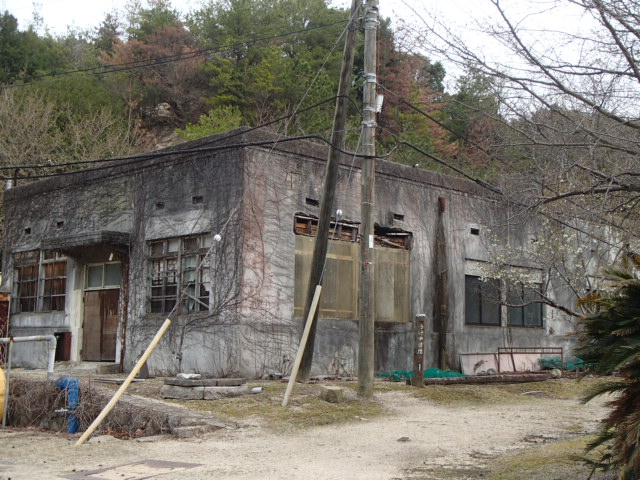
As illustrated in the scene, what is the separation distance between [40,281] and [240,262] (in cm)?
Answer: 795

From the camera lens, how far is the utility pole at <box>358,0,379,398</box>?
531 inches

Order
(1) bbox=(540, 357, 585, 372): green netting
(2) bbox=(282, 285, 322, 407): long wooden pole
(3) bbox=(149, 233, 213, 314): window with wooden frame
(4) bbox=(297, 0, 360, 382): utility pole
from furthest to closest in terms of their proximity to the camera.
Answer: (1) bbox=(540, 357, 585, 372): green netting, (3) bbox=(149, 233, 213, 314): window with wooden frame, (4) bbox=(297, 0, 360, 382): utility pole, (2) bbox=(282, 285, 322, 407): long wooden pole

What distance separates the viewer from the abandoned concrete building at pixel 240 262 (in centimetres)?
1647

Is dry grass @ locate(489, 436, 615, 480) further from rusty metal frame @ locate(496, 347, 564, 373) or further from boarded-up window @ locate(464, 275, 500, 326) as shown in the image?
boarded-up window @ locate(464, 275, 500, 326)

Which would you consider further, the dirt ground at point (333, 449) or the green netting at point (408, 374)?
the green netting at point (408, 374)

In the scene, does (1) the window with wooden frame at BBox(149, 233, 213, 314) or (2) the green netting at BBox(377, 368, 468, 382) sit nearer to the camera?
(2) the green netting at BBox(377, 368, 468, 382)

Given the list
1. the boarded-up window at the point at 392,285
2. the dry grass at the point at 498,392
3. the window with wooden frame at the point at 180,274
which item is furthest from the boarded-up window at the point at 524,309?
the window with wooden frame at the point at 180,274

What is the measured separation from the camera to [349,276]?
59.4 feet

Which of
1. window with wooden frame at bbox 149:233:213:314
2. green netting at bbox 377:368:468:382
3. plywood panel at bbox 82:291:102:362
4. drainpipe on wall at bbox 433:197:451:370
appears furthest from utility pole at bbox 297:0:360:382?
plywood panel at bbox 82:291:102:362

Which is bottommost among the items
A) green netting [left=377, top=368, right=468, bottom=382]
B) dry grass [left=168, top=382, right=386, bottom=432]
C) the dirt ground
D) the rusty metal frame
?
the dirt ground

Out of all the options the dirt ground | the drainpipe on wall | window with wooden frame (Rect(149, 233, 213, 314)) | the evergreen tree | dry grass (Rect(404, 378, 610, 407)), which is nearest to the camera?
the evergreen tree

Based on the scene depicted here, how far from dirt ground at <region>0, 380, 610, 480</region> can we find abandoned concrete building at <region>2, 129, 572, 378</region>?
14.8 feet

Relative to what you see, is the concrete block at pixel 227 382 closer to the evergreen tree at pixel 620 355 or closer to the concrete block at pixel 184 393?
the concrete block at pixel 184 393

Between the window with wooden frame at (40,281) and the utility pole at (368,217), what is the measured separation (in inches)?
403
